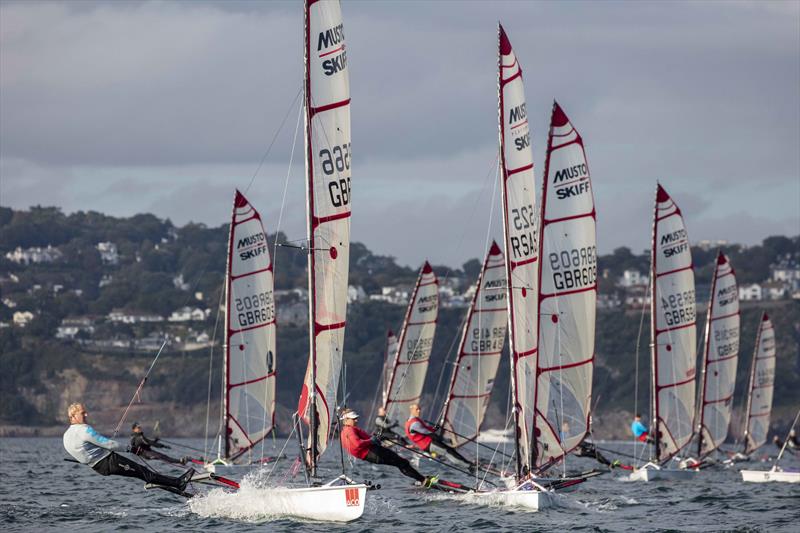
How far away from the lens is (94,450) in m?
25.4

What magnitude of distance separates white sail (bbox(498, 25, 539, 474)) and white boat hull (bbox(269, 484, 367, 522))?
6124 millimetres

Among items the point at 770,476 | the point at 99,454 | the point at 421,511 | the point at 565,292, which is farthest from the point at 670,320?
the point at 99,454

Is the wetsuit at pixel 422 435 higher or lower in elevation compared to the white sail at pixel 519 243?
lower

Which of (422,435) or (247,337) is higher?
(247,337)

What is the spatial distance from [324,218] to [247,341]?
17424mm

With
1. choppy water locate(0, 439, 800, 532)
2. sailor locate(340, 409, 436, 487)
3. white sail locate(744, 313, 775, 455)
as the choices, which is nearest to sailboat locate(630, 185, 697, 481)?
choppy water locate(0, 439, 800, 532)

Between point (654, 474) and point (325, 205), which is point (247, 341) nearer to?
point (654, 474)

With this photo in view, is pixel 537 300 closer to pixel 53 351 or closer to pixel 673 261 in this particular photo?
pixel 673 261

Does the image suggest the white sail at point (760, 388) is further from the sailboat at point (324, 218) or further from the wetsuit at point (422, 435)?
the sailboat at point (324, 218)

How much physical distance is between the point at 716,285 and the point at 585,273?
59.9 ft

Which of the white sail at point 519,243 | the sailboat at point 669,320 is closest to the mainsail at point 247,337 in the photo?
the sailboat at point 669,320

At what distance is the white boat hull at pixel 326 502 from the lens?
2552 cm

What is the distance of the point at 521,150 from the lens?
31.8 meters

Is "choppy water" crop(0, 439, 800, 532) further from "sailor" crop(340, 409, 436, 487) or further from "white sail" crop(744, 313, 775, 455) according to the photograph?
"white sail" crop(744, 313, 775, 455)
